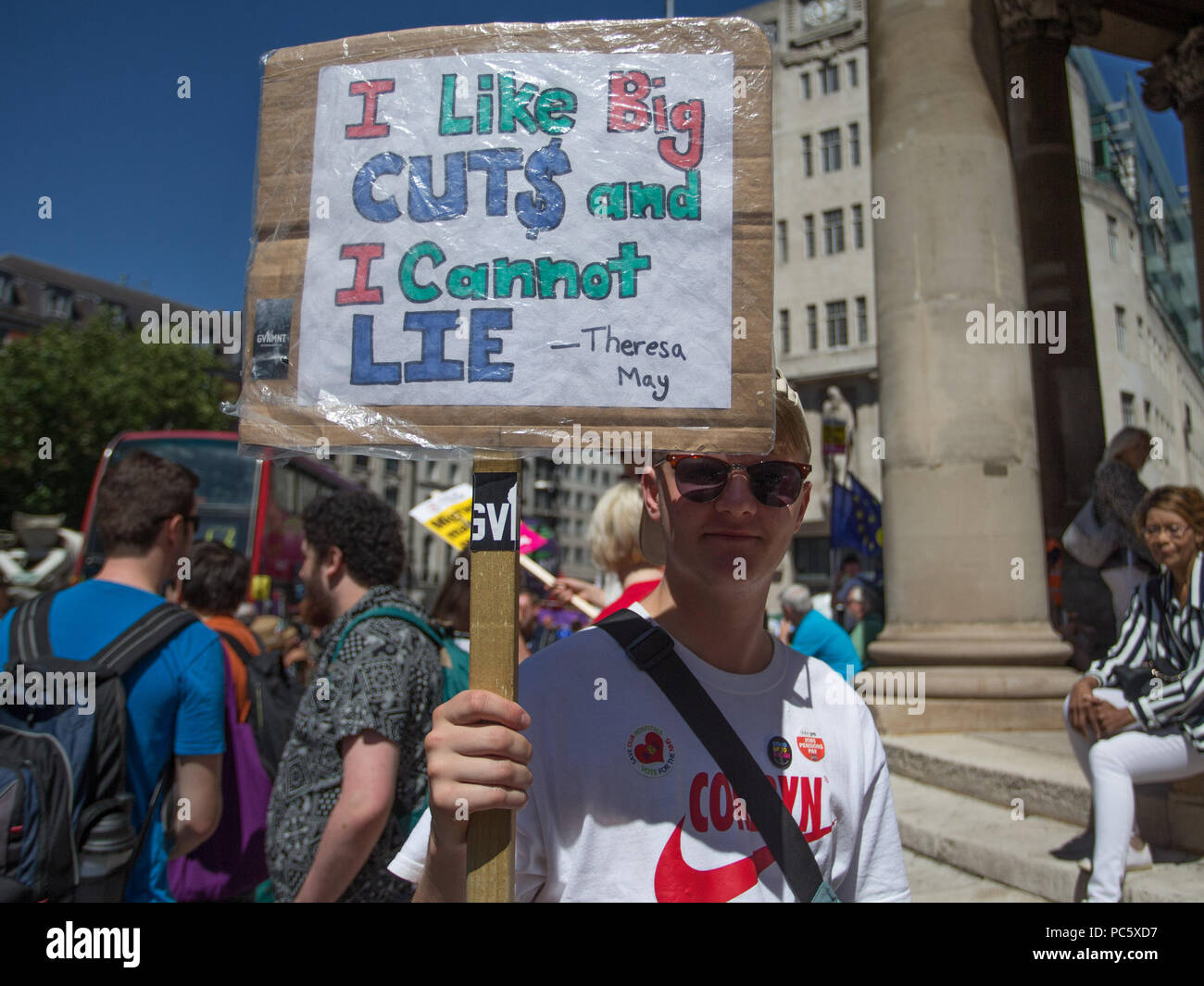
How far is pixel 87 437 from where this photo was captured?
40.2 metres

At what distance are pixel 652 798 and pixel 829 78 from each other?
158 ft

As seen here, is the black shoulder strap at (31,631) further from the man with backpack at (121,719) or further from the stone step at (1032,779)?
the stone step at (1032,779)

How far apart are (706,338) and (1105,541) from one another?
6.04m

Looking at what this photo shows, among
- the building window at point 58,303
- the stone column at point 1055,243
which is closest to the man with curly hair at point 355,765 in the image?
the stone column at point 1055,243

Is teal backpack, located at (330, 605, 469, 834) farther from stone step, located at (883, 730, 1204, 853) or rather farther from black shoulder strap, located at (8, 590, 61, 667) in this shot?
stone step, located at (883, 730, 1204, 853)

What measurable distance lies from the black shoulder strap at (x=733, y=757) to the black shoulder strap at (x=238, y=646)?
10.7 ft

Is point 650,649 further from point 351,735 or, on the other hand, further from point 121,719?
point 121,719

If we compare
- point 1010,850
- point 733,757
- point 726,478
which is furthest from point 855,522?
point 733,757

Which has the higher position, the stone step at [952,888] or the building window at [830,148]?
the building window at [830,148]

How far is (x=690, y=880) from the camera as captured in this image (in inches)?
63.8

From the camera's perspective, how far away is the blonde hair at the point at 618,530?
4.11m

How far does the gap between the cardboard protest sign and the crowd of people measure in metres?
0.28
